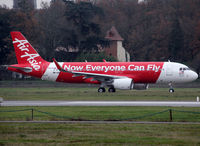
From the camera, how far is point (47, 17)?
99.7m

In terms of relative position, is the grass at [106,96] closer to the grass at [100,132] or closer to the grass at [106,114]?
the grass at [106,114]

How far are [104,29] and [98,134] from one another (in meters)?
88.0

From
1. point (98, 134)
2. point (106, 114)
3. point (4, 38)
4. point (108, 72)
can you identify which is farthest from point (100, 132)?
point (4, 38)

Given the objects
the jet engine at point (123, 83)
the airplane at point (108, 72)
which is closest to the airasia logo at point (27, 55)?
the airplane at point (108, 72)

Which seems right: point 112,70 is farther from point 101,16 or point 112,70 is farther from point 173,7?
point 173,7

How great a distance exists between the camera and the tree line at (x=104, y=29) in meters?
86.6

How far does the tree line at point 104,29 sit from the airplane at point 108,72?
89.4ft

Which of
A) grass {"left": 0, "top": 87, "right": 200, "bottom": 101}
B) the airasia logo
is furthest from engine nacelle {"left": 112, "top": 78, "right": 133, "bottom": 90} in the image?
the airasia logo

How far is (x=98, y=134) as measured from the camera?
746 inches

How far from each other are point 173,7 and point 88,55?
3155cm

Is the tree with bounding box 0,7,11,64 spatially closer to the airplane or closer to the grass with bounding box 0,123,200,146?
the airplane

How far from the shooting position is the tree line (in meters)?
86.6

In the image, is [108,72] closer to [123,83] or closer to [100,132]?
[123,83]

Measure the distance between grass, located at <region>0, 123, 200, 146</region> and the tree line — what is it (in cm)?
5584
